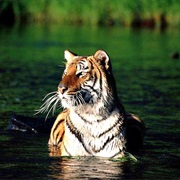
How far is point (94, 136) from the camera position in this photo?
418 inches

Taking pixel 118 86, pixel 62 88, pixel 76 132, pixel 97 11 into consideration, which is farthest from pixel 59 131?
pixel 97 11

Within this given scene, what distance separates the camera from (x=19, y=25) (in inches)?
1666

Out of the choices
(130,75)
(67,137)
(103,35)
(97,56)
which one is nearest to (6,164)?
(67,137)

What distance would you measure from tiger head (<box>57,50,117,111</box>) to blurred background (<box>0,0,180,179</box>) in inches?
28.0

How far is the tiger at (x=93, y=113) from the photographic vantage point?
10.5m

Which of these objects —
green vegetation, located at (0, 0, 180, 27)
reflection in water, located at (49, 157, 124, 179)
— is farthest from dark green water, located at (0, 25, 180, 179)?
green vegetation, located at (0, 0, 180, 27)

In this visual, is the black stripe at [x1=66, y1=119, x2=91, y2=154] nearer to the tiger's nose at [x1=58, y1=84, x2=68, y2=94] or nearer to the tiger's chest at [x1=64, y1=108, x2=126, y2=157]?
the tiger's chest at [x1=64, y1=108, x2=126, y2=157]

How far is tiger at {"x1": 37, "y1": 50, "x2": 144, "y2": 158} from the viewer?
1049 cm

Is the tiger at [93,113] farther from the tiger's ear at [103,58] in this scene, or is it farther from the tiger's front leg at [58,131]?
the tiger's front leg at [58,131]

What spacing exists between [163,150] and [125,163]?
51.0 inches

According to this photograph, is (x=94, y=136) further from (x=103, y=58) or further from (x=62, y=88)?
(x=103, y=58)

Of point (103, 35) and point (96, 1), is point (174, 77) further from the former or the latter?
point (96, 1)

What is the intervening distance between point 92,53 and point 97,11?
16.6 metres

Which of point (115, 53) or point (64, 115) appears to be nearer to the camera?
point (64, 115)
